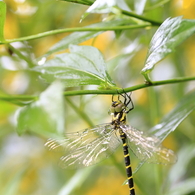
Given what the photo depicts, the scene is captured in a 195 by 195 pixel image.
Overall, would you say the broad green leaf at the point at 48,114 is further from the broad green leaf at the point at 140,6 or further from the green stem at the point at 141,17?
the broad green leaf at the point at 140,6

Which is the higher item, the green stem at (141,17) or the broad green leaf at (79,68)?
the green stem at (141,17)

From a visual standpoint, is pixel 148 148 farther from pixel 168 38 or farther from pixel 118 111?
pixel 168 38

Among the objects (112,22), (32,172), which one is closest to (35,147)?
(32,172)

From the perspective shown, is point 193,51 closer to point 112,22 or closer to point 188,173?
point 188,173

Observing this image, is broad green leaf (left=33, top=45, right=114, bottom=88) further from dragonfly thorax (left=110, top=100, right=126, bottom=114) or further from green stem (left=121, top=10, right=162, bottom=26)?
dragonfly thorax (left=110, top=100, right=126, bottom=114)

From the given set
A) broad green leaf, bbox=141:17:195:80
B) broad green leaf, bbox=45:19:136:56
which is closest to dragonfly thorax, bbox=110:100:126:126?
broad green leaf, bbox=45:19:136:56

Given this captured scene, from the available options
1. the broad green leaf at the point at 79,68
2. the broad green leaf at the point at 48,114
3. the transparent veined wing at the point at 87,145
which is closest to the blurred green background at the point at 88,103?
the transparent veined wing at the point at 87,145
